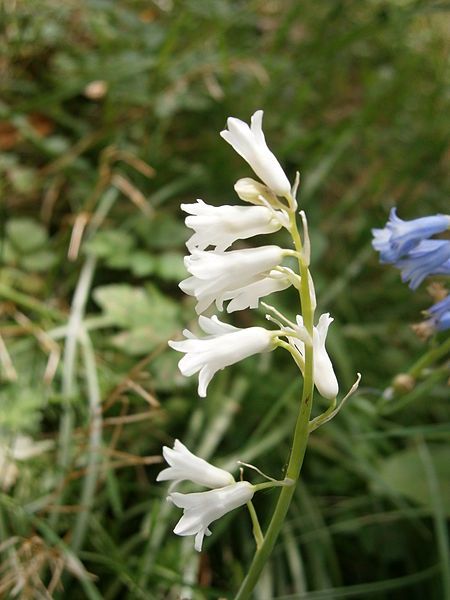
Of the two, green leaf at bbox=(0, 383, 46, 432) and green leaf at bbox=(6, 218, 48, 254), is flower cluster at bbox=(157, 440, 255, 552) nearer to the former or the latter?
green leaf at bbox=(0, 383, 46, 432)

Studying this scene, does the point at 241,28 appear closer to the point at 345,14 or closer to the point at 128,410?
the point at 345,14

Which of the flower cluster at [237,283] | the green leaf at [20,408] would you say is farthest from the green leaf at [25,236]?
the flower cluster at [237,283]

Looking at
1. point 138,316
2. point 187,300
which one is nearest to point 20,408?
point 138,316

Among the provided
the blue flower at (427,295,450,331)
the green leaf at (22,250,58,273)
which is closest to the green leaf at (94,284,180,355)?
the green leaf at (22,250,58,273)

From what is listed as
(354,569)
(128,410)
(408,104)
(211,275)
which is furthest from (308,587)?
(408,104)

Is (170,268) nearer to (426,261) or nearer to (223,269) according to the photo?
(426,261)

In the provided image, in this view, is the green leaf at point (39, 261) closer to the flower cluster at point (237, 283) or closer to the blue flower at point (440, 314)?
the blue flower at point (440, 314)

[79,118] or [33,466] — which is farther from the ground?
[79,118]
